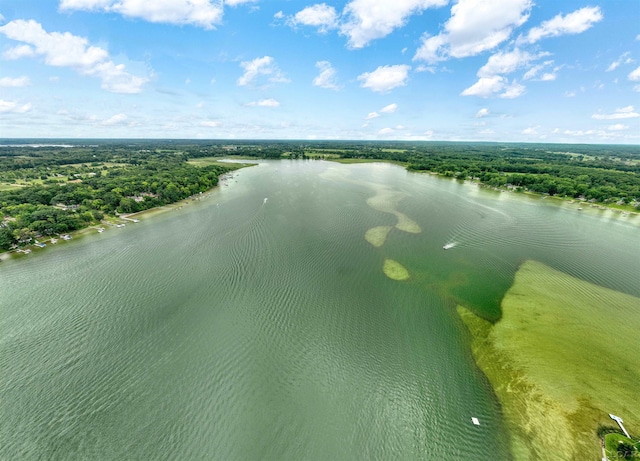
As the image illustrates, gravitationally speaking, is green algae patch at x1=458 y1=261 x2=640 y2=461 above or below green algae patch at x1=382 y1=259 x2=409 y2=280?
below

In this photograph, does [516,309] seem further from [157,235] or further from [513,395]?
[157,235]

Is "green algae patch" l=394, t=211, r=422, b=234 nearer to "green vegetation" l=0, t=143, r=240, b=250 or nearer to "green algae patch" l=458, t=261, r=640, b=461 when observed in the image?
"green algae patch" l=458, t=261, r=640, b=461

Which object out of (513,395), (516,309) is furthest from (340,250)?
(513,395)

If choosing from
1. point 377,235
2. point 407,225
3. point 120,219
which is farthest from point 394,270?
point 120,219

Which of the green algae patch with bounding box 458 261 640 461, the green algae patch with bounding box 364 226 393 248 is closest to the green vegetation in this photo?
the green algae patch with bounding box 364 226 393 248

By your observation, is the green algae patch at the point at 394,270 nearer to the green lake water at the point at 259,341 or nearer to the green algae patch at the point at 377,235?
the green lake water at the point at 259,341

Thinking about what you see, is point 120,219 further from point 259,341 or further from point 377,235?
point 377,235
